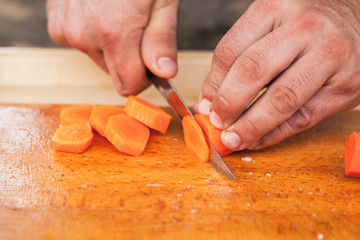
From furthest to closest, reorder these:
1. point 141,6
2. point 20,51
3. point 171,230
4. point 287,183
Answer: point 20,51 → point 141,6 → point 287,183 → point 171,230

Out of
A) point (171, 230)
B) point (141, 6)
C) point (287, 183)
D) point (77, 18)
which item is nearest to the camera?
point (171, 230)

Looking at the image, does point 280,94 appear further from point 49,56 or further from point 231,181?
point 49,56

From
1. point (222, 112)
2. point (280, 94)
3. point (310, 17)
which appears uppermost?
point (310, 17)

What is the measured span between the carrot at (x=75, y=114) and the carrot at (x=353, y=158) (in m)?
1.07

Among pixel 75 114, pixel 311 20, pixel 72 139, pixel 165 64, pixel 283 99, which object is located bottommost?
pixel 75 114

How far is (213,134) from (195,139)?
0.07 metres

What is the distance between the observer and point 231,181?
1.30m

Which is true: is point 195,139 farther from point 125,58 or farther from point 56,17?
point 56,17

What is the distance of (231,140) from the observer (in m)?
1.41

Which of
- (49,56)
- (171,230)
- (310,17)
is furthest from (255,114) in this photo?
(49,56)

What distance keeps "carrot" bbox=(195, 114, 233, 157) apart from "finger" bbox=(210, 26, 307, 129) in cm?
13

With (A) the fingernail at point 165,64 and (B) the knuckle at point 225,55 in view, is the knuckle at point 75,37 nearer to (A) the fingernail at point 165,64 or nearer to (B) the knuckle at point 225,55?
(A) the fingernail at point 165,64

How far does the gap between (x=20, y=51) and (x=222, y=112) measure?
1.48 meters

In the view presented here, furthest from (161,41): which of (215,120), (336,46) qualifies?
(336,46)
